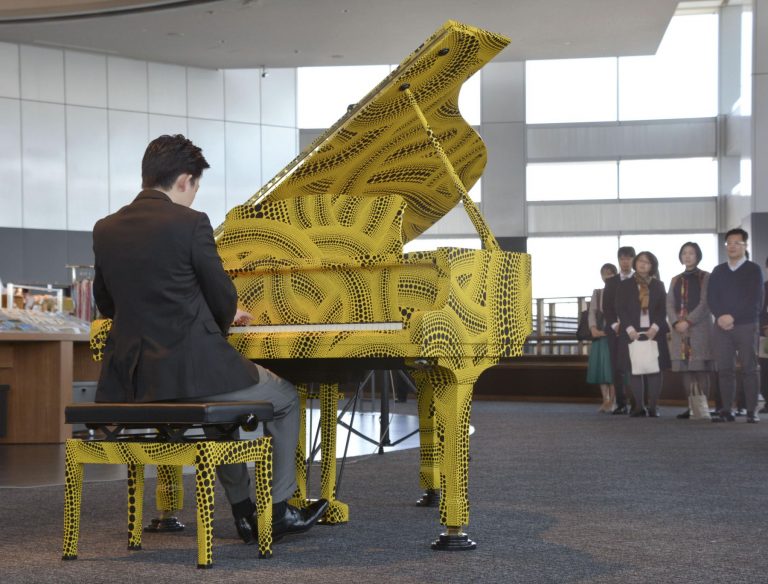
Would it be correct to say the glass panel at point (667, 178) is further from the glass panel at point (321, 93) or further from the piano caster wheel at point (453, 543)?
the piano caster wheel at point (453, 543)

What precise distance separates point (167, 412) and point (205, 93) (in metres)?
15.4

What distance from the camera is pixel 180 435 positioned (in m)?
3.03

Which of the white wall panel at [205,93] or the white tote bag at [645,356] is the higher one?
the white wall panel at [205,93]

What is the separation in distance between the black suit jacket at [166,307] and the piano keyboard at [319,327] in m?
0.27

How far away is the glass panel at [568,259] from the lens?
18406 millimetres

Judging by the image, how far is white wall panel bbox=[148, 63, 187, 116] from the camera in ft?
56.7

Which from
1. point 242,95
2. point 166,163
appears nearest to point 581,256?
point 242,95

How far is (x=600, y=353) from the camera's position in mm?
10266

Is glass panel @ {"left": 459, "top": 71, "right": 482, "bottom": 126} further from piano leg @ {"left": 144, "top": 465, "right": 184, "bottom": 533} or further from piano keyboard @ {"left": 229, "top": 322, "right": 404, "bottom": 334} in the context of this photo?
piano keyboard @ {"left": 229, "top": 322, "right": 404, "bottom": 334}

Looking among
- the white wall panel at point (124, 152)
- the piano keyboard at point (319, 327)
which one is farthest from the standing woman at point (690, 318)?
the white wall panel at point (124, 152)

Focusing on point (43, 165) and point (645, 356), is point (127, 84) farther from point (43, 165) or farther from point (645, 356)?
point (645, 356)

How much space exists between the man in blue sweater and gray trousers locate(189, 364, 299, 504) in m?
5.56

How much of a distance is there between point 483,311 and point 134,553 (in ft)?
4.08

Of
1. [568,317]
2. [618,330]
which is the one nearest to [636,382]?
[618,330]
